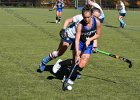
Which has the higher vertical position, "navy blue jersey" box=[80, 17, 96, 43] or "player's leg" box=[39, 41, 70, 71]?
"navy blue jersey" box=[80, 17, 96, 43]

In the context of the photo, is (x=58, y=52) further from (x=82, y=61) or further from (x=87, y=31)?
(x=87, y=31)

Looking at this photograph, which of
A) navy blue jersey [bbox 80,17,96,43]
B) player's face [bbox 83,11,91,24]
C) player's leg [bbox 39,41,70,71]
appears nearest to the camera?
player's face [bbox 83,11,91,24]

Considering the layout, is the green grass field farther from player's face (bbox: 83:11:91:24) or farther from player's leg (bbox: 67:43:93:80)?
→ player's face (bbox: 83:11:91:24)

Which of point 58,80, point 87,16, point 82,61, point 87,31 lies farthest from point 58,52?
point 87,16

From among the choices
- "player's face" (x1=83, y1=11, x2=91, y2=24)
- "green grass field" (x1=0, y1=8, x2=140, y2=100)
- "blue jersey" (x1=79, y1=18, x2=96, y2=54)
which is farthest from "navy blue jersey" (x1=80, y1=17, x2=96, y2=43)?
→ "green grass field" (x1=0, y1=8, x2=140, y2=100)

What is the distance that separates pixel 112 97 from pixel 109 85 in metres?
1.06

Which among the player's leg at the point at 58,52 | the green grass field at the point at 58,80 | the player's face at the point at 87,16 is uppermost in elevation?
the player's face at the point at 87,16

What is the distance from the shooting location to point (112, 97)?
8227 mm

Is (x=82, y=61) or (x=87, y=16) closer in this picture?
(x=87, y=16)

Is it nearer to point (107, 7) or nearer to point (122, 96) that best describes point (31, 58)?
point (122, 96)

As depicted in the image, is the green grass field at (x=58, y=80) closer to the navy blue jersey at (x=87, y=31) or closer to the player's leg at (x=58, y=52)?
the player's leg at (x=58, y=52)

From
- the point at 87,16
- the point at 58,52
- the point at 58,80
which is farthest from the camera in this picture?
the point at 58,52

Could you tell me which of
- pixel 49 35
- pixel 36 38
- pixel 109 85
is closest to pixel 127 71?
pixel 109 85

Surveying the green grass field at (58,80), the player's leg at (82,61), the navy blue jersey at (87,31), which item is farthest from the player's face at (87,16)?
the green grass field at (58,80)
